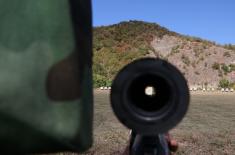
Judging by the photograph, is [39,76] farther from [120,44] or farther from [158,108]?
[120,44]

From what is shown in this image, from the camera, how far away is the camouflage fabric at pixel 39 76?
1.87m

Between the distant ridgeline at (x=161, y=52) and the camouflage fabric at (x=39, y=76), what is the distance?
68554 mm

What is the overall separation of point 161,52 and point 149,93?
10579 cm

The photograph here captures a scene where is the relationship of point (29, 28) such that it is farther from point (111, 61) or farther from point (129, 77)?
point (111, 61)

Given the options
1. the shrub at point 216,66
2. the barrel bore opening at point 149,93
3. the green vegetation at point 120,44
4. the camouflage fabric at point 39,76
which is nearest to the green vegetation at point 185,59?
the shrub at point 216,66

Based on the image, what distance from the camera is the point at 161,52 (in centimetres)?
10769

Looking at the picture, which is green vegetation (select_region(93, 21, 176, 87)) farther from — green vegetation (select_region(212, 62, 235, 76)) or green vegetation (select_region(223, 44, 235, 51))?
green vegetation (select_region(212, 62, 235, 76))

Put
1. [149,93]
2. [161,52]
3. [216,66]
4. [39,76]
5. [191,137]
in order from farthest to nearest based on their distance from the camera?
1. [161,52]
2. [216,66]
3. [191,137]
4. [149,93]
5. [39,76]

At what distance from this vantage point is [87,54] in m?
1.99

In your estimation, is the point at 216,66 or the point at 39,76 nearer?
the point at 39,76

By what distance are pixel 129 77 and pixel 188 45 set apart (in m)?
106

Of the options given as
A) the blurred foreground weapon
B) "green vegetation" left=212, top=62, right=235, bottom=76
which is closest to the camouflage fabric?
the blurred foreground weapon

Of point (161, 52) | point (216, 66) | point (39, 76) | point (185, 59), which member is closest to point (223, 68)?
point (216, 66)

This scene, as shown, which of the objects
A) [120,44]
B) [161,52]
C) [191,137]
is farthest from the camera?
[120,44]
